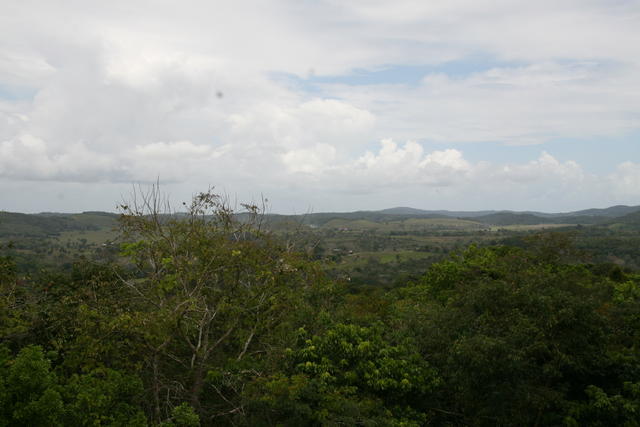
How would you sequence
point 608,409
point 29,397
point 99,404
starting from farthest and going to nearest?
point 608,409 < point 99,404 < point 29,397

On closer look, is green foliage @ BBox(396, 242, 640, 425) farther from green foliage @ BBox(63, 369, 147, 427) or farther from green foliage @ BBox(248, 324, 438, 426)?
green foliage @ BBox(63, 369, 147, 427)

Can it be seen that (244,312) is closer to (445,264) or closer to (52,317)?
(52,317)

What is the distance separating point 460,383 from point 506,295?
3074 mm

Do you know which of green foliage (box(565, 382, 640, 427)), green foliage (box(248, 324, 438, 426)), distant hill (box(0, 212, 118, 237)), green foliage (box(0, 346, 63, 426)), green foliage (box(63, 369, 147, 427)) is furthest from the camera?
distant hill (box(0, 212, 118, 237))

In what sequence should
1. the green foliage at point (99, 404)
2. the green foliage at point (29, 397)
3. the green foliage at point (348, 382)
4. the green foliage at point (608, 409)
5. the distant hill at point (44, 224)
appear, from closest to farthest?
1. the green foliage at point (29, 397)
2. the green foliage at point (99, 404)
3. the green foliage at point (348, 382)
4. the green foliage at point (608, 409)
5. the distant hill at point (44, 224)

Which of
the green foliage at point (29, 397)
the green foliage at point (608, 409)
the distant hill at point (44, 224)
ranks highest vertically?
the distant hill at point (44, 224)

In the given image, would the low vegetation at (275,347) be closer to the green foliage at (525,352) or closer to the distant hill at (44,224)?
the green foliage at (525,352)

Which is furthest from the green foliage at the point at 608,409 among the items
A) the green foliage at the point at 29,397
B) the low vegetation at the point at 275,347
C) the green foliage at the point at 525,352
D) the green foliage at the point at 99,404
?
the green foliage at the point at 29,397

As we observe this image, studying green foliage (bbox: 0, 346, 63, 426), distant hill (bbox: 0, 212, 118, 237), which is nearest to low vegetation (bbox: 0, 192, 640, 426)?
green foliage (bbox: 0, 346, 63, 426)

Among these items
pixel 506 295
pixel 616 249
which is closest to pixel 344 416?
pixel 506 295

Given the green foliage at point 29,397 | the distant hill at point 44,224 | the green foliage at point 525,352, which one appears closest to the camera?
the green foliage at point 29,397

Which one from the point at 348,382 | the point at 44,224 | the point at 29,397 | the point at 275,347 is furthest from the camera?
the point at 44,224

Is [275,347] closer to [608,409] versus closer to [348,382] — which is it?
[348,382]

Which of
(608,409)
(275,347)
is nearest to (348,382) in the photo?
(275,347)
